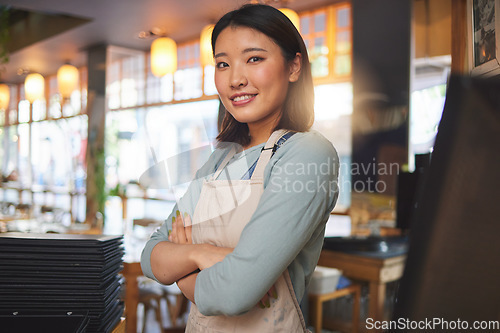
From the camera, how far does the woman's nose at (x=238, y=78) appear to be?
954 millimetres

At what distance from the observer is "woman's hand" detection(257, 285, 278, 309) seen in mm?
883

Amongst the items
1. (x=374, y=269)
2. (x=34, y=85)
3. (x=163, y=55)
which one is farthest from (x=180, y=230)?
(x=34, y=85)

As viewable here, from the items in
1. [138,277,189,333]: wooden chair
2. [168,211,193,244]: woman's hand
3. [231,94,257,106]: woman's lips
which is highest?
[231,94,257,106]: woman's lips

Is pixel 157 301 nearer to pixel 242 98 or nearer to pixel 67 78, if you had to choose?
pixel 242 98

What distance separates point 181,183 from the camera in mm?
1203

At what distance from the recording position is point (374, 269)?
243 cm

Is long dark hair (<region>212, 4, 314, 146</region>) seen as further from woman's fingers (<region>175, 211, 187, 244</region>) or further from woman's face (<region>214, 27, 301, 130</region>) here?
woman's fingers (<region>175, 211, 187, 244</region>)

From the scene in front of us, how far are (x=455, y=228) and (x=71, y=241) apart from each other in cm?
86

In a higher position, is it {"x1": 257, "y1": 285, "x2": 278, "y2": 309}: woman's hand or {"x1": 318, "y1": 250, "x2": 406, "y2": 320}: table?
{"x1": 257, "y1": 285, "x2": 278, "y2": 309}: woman's hand

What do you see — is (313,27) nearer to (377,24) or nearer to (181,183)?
(377,24)

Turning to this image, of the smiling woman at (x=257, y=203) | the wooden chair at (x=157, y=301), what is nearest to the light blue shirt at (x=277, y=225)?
the smiling woman at (x=257, y=203)

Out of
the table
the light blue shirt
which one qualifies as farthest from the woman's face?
the table

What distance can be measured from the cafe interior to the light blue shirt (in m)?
0.25

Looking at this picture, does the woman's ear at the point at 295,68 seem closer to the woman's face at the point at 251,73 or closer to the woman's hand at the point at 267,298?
the woman's face at the point at 251,73
